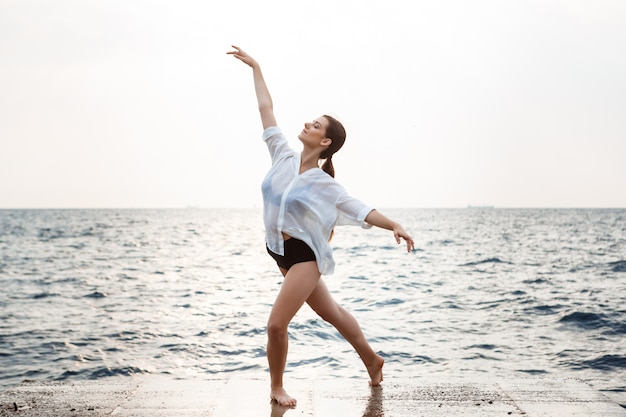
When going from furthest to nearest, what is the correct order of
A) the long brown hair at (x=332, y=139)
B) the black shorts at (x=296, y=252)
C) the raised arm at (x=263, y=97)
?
the raised arm at (x=263, y=97)
the long brown hair at (x=332, y=139)
the black shorts at (x=296, y=252)

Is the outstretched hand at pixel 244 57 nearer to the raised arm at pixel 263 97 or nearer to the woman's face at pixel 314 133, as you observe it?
the raised arm at pixel 263 97

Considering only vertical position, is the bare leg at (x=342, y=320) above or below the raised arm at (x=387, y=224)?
below

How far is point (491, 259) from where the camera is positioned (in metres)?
32.8

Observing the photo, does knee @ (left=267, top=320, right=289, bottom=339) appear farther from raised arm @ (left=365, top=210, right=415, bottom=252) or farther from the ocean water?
the ocean water

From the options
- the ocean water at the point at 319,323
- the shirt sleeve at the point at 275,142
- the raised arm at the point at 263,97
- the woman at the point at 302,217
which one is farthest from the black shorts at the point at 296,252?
the ocean water at the point at 319,323

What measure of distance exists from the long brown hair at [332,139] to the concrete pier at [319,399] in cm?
170

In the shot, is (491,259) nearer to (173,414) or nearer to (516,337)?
(516,337)

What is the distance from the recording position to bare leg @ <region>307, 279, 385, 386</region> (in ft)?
18.2

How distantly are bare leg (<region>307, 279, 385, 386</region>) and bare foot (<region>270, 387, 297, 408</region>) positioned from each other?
64 cm

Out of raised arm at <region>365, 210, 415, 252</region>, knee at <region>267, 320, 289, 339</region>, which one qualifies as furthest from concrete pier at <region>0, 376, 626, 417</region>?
raised arm at <region>365, 210, 415, 252</region>

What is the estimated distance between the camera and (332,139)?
5355 millimetres

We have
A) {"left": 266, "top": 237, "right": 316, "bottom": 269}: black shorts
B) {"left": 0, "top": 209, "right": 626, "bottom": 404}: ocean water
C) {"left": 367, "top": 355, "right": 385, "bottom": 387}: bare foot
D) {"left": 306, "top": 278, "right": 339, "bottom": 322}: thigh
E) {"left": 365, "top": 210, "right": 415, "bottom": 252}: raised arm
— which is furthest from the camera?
{"left": 0, "top": 209, "right": 626, "bottom": 404}: ocean water

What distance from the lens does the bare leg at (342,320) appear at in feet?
18.2

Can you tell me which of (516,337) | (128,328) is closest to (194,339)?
(128,328)
